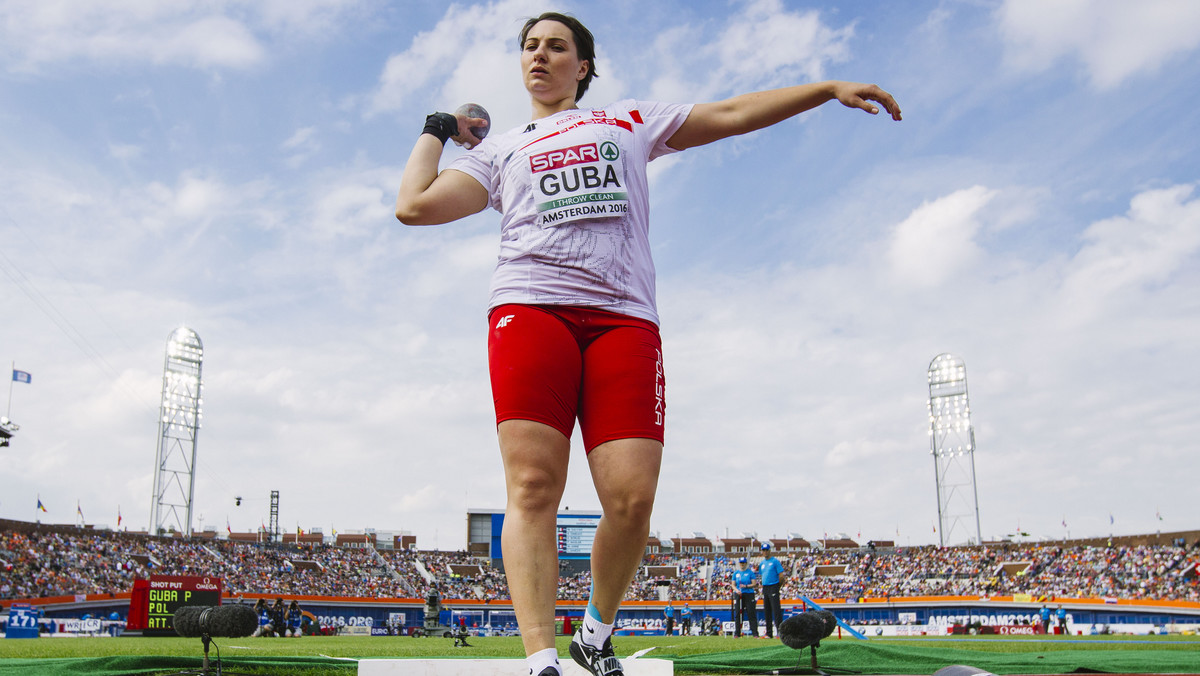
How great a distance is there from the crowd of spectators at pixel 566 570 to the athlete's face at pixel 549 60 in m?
35.0

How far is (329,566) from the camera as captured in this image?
165ft

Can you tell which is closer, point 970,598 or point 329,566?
point 970,598

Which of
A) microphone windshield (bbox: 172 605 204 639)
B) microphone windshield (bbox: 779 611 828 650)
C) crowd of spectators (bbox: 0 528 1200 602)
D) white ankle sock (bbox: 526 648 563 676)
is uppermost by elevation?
white ankle sock (bbox: 526 648 563 676)

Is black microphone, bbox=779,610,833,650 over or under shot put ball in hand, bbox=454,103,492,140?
under

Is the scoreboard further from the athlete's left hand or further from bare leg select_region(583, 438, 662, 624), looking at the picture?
the athlete's left hand

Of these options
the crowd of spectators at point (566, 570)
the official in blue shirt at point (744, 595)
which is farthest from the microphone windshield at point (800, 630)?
the crowd of spectators at point (566, 570)

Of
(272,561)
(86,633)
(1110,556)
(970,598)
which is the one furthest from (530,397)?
(272,561)

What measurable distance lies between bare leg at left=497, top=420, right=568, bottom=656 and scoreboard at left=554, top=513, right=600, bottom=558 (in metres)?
50.4

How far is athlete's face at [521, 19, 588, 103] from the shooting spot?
9.51 feet

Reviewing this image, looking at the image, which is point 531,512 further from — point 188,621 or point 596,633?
point 188,621

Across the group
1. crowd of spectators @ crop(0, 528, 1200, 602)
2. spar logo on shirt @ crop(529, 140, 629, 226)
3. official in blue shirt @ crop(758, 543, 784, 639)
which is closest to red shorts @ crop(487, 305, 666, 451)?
spar logo on shirt @ crop(529, 140, 629, 226)

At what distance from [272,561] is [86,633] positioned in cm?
2380

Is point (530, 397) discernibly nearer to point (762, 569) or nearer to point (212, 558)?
point (762, 569)

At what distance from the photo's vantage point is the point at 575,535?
52.8m
